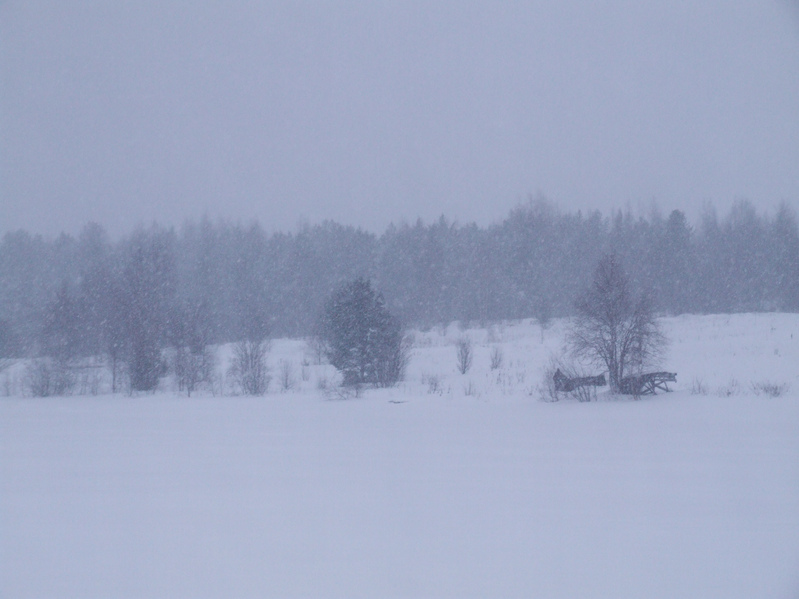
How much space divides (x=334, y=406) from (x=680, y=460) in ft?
45.4

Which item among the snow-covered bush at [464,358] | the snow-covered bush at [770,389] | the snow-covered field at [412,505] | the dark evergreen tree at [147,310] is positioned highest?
the dark evergreen tree at [147,310]

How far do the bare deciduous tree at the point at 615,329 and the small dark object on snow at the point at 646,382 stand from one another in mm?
537

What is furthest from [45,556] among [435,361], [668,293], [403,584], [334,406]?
[668,293]

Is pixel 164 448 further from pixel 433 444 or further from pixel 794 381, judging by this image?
pixel 794 381

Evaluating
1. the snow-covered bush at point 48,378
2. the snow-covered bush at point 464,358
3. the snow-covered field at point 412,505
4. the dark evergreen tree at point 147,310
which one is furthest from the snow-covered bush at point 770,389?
the snow-covered bush at point 48,378

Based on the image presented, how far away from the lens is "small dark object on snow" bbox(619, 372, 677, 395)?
22812 mm

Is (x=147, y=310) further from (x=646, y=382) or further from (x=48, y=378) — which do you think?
(x=646, y=382)

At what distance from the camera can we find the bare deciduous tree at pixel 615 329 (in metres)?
24.1

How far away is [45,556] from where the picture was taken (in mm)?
6910

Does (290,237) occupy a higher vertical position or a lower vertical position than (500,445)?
higher

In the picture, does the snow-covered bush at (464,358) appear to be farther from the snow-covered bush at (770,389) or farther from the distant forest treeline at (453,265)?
the distant forest treeline at (453,265)

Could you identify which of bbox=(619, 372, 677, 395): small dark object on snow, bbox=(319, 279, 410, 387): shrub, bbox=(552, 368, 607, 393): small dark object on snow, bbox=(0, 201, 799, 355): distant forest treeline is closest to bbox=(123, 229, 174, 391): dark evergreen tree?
bbox=(0, 201, 799, 355): distant forest treeline

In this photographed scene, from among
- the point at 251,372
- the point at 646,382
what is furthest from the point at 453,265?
the point at 646,382

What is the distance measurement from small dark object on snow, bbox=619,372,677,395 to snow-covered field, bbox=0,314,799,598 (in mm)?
3695
